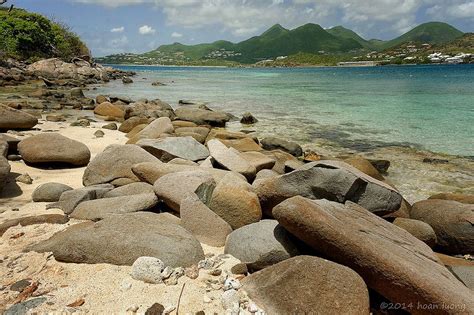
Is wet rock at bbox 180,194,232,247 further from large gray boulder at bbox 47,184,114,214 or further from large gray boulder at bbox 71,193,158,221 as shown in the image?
large gray boulder at bbox 47,184,114,214

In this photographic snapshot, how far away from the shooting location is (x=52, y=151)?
7.14 metres

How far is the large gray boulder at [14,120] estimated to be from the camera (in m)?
10.2

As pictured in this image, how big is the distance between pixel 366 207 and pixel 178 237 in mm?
2426

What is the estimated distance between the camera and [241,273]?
357 cm

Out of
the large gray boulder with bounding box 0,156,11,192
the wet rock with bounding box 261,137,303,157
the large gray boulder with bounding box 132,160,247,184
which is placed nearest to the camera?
the large gray boulder with bounding box 0,156,11,192

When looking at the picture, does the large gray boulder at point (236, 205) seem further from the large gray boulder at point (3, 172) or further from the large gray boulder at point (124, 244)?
the large gray boulder at point (3, 172)

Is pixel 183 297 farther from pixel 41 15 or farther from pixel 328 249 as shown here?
pixel 41 15

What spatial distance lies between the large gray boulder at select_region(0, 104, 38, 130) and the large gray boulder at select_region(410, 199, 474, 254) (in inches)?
436

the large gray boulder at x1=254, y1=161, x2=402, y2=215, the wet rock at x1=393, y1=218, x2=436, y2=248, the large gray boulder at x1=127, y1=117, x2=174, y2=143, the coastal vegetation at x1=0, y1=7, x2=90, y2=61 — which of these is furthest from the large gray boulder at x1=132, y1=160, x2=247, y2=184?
the coastal vegetation at x1=0, y1=7, x2=90, y2=61

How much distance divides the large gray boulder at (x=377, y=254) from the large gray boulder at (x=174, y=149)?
167 inches

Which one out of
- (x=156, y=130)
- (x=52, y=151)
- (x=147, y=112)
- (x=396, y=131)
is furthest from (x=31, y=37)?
(x=396, y=131)

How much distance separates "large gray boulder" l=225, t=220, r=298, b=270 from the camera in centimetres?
358

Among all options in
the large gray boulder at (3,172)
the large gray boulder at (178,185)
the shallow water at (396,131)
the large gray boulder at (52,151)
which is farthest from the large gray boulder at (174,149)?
the shallow water at (396,131)

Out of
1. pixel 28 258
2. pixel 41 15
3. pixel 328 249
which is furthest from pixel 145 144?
pixel 41 15
